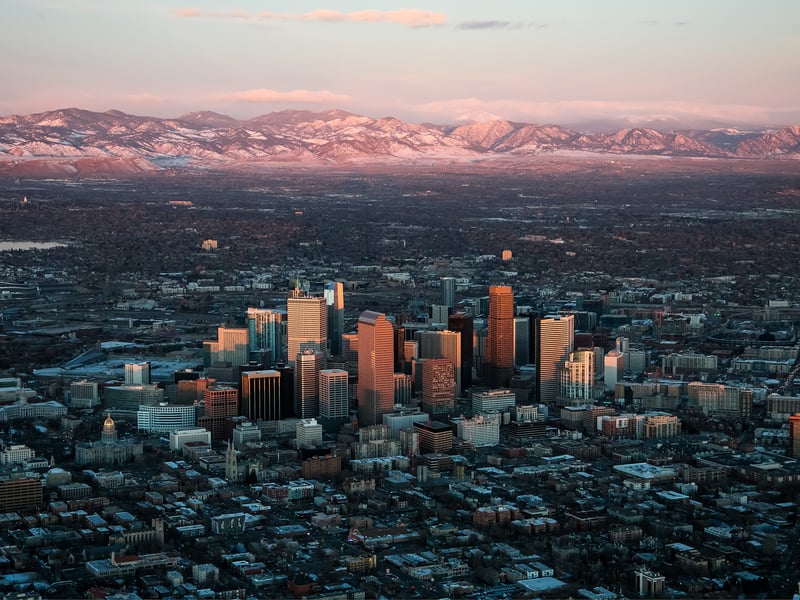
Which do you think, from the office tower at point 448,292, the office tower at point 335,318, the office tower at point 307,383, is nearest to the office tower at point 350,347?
the office tower at point 335,318

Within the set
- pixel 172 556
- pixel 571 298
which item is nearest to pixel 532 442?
pixel 172 556

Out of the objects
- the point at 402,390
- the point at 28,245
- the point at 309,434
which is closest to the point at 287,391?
the point at 402,390

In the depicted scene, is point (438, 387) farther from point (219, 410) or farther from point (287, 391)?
point (219, 410)

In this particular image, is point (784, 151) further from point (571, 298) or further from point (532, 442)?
point (532, 442)

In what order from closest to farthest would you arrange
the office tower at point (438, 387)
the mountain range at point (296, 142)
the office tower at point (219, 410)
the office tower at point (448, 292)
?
the office tower at point (219, 410) < the office tower at point (438, 387) < the office tower at point (448, 292) < the mountain range at point (296, 142)

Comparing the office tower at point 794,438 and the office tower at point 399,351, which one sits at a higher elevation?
the office tower at point 399,351

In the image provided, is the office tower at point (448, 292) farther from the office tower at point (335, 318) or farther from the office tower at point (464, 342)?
the office tower at point (464, 342)
